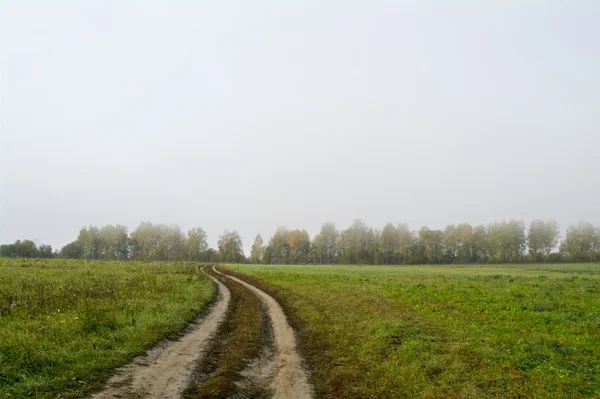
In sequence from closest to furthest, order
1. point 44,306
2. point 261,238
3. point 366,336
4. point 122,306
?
point 366,336 < point 44,306 < point 122,306 < point 261,238

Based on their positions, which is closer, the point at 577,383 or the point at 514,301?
the point at 577,383

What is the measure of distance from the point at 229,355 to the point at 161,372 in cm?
256

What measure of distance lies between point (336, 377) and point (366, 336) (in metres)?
4.87

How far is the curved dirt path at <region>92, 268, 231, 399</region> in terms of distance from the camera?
27.6 ft

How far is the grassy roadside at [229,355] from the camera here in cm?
881

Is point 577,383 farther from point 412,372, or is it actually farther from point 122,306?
point 122,306

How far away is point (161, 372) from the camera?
9.96m

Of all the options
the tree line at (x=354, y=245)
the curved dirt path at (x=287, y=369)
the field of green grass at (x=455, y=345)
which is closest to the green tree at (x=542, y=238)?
the tree line at (x=354, y=245)

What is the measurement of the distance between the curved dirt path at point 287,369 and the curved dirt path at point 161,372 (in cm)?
260

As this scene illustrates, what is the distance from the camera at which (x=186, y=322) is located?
17234 mm

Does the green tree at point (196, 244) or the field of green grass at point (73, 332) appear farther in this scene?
the green tree at point (196, 244)

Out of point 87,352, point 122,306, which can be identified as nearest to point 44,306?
point 122,306

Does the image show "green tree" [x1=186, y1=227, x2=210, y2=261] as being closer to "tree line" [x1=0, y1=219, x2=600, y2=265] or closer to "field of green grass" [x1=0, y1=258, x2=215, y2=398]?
"tree line" [x1=0, y1=219, x2=600, y2=265]

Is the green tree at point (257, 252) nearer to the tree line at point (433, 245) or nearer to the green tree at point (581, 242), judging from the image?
the tree line at point (433, 245)
